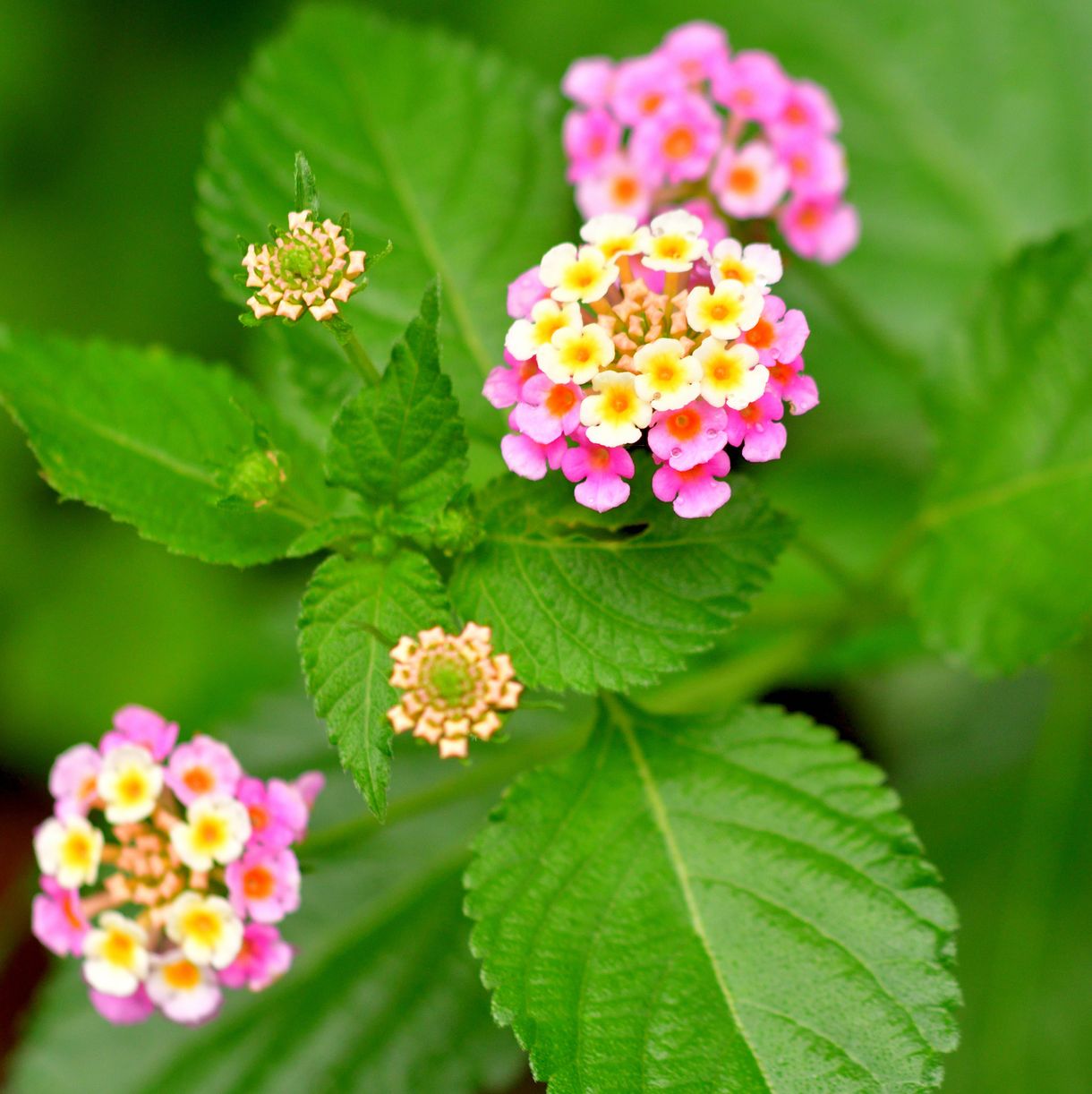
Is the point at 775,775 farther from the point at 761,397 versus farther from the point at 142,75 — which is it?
the point at 142,75

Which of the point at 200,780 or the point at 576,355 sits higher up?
the point at 576,355

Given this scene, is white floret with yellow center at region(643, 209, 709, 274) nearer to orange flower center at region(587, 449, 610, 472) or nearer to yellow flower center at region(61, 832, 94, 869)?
orange flower center at region(587, 449, 610, 472)

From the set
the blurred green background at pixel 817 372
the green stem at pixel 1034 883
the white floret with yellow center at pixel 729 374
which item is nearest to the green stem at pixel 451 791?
the blurred green background at pixel 817 372

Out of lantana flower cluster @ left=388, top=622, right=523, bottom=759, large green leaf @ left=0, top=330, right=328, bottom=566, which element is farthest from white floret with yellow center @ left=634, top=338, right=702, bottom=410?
large green leaf @ left=0, top=330, right=328, bottom=566

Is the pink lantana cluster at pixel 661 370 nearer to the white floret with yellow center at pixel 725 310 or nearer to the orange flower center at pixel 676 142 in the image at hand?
the white floret with yellow center at pixel 725 310

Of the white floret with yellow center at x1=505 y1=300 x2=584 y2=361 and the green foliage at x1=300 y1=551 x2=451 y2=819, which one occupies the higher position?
the white floret with yellow center at x1=505 y1=300 x2=584 y2=361

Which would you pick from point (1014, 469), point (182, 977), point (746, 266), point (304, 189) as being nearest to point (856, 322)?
point (1014, 469)

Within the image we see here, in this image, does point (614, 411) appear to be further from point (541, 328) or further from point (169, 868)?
point (169, 868)
